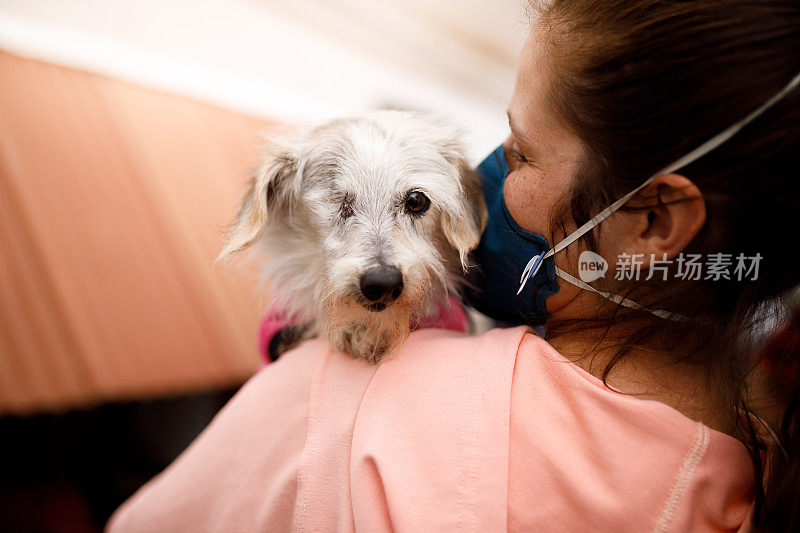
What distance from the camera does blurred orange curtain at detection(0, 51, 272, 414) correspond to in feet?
6.27

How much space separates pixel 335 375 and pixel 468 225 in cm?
44

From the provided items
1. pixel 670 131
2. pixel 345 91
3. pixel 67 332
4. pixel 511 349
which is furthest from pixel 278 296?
pixel 345 91

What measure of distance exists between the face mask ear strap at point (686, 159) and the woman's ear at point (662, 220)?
0.01 metres

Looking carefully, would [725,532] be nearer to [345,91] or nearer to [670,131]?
[670,131]

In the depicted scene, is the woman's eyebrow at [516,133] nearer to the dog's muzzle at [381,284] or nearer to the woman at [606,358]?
the woman at [606,358]

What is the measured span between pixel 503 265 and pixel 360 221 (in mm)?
311

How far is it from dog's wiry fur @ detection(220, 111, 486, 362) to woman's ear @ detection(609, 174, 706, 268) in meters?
0.33

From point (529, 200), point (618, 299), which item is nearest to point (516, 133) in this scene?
point (529, 200)

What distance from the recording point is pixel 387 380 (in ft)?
2.48

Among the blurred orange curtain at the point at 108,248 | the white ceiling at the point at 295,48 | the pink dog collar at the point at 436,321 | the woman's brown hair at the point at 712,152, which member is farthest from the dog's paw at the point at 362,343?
the white ceiling at the point at 295,48

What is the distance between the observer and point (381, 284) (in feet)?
2.85

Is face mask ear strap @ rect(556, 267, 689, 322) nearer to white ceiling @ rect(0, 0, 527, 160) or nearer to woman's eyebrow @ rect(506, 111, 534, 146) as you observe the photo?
woman's eyebrow @ rect(506, 111, 534, 146)

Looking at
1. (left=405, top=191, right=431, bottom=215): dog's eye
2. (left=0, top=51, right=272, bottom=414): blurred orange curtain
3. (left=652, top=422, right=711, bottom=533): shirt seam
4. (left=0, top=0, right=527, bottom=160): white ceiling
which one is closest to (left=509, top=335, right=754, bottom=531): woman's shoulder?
(left=652, top=422, right=711, bottom=533): shirt seam

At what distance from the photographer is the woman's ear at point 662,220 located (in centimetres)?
68
